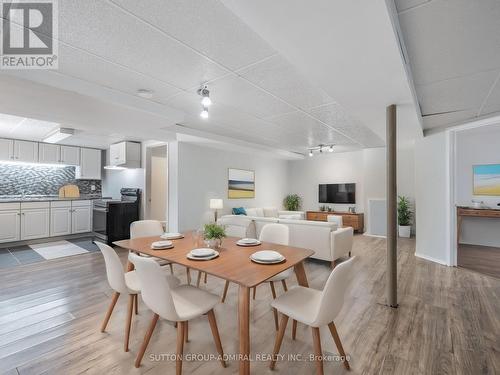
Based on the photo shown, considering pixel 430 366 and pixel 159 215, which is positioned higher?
pixel 159 215

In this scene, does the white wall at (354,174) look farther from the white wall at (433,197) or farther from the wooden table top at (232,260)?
the wooden table top at (232,260)

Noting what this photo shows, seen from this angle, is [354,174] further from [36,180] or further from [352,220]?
[36,180]

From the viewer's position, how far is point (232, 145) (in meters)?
5.43

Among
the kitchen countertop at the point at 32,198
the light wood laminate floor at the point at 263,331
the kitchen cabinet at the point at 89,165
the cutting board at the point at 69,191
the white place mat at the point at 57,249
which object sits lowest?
the light wood laminate floor at the point at 263,331

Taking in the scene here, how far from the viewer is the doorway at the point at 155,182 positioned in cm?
552

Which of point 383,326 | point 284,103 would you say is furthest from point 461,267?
point 284,103

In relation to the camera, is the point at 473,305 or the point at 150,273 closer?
the point at 150,273

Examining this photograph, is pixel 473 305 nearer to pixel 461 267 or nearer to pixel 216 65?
pixel 461 267

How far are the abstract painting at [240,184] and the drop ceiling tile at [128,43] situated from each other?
12.8 feet

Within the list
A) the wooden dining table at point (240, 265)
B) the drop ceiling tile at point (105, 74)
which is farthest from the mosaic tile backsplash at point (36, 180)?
the wooden dining table at point (240, 265)

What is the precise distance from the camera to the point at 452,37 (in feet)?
5.56

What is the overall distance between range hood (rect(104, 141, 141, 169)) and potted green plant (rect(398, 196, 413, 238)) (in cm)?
672

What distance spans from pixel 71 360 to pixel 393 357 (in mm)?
2417

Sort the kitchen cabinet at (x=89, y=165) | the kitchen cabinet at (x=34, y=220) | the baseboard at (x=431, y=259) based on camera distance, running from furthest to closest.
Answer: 1. the kitchen cabinet at (x=89, y=165)
2. the kitchen cabinet at (x=34, y=220)
3. the baseboard at (x=431, y=259)
